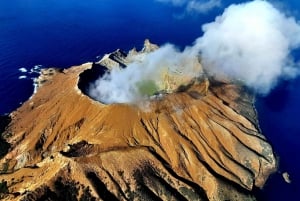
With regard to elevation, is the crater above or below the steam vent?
above

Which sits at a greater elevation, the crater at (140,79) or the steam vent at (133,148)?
the crater at (140,79)

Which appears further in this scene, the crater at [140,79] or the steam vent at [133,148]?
the crater at [140,79]

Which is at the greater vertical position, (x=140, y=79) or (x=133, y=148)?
(x=140, y=79)

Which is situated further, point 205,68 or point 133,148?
point 205,68

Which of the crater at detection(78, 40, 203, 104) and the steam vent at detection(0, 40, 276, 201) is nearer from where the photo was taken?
the steam vent at detection(0, 40, 276, 201)

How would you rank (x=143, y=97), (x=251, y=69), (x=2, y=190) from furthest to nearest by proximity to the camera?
(x=251, y=69) → (x=143, y=97) → (x=2, y=190)

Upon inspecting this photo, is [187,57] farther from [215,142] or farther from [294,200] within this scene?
[294,200]

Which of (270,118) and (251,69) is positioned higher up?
(251,69)

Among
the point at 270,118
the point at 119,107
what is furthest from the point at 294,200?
the point at 119,107
